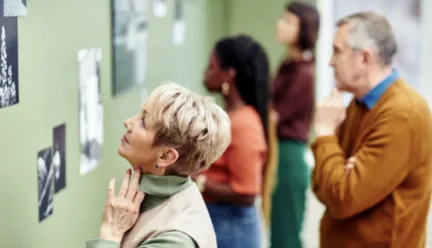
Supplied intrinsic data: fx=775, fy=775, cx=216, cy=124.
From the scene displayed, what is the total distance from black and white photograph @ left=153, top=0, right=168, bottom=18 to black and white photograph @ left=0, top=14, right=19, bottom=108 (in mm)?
2041

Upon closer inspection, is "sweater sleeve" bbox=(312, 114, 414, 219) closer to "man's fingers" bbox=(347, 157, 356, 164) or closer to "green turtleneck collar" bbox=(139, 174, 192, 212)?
"man's fingers" bbox=(347, 157, 356, 164)

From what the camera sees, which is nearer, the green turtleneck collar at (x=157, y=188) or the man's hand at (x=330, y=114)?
the green turtleneck collar at (x=157, y=188)

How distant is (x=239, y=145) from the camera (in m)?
3.26

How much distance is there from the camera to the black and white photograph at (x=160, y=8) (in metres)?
4.13

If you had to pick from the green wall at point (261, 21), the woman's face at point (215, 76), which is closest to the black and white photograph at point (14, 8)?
the woman's face at point (215, 76)

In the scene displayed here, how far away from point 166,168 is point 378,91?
0.99 meters

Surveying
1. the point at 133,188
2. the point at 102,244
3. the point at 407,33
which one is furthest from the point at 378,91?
the point at 407,33

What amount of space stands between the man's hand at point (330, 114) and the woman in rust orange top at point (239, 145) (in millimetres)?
478

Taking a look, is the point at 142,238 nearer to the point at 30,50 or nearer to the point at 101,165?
the point at 30,50

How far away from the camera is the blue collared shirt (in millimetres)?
2660

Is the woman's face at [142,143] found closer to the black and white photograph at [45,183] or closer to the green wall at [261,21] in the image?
the black and white photograph at [45,183]

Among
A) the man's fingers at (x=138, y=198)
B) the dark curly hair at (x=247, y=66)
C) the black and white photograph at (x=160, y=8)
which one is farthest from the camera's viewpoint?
the black and white photograph at (x=160, y=8)

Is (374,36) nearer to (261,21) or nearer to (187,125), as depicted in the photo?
(187,125)

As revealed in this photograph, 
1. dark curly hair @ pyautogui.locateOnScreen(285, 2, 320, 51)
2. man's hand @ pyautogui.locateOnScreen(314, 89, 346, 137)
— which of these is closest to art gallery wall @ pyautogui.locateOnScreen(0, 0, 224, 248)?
man's hand @ pyautogui.locateOnScreen(314, 89, 346, 137)
